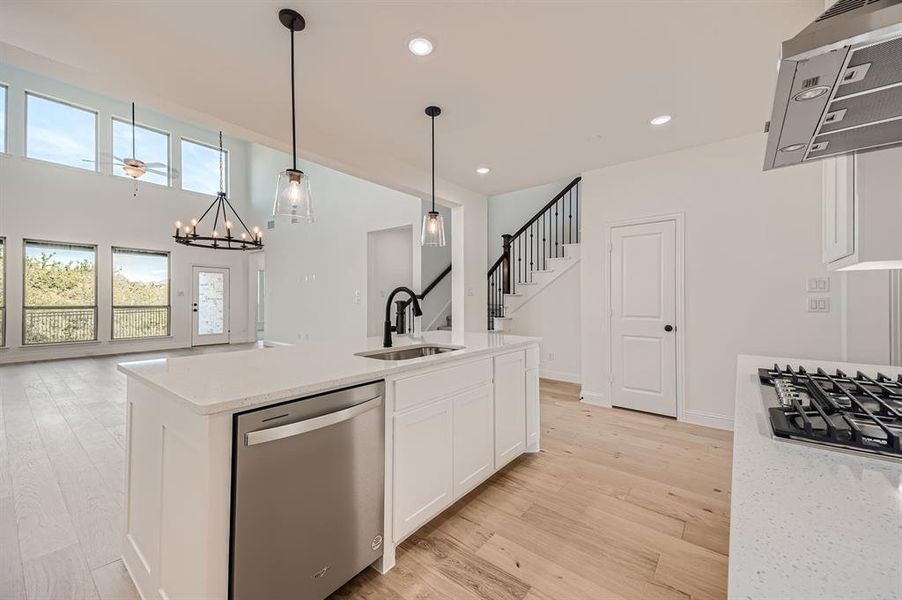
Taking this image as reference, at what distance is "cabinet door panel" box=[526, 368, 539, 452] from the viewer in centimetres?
275

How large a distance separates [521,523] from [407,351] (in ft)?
3.92

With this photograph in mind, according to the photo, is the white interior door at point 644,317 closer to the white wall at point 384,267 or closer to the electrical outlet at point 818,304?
the electrical outlet at point 818,304

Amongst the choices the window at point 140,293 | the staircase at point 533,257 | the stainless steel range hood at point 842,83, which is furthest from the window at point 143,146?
the stainless steel range hood at point 842,83

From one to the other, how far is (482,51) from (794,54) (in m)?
1.75

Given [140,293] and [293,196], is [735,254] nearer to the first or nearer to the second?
[293,196]

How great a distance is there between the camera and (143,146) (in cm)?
782

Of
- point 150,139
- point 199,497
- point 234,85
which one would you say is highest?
point 150,139

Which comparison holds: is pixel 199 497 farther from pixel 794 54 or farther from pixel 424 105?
pixel 424 105

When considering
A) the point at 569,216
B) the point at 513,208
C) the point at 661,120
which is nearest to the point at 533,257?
the point at 569,216

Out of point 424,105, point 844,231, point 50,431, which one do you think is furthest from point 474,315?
point 50,431

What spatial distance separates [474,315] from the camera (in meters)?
4.84

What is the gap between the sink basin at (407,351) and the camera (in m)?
2.24

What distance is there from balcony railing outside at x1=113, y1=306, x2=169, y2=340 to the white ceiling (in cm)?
730

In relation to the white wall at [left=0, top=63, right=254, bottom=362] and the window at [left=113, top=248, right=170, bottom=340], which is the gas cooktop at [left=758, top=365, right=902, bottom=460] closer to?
the white wall at [left=0, top=63, right=254, bottom=362]
